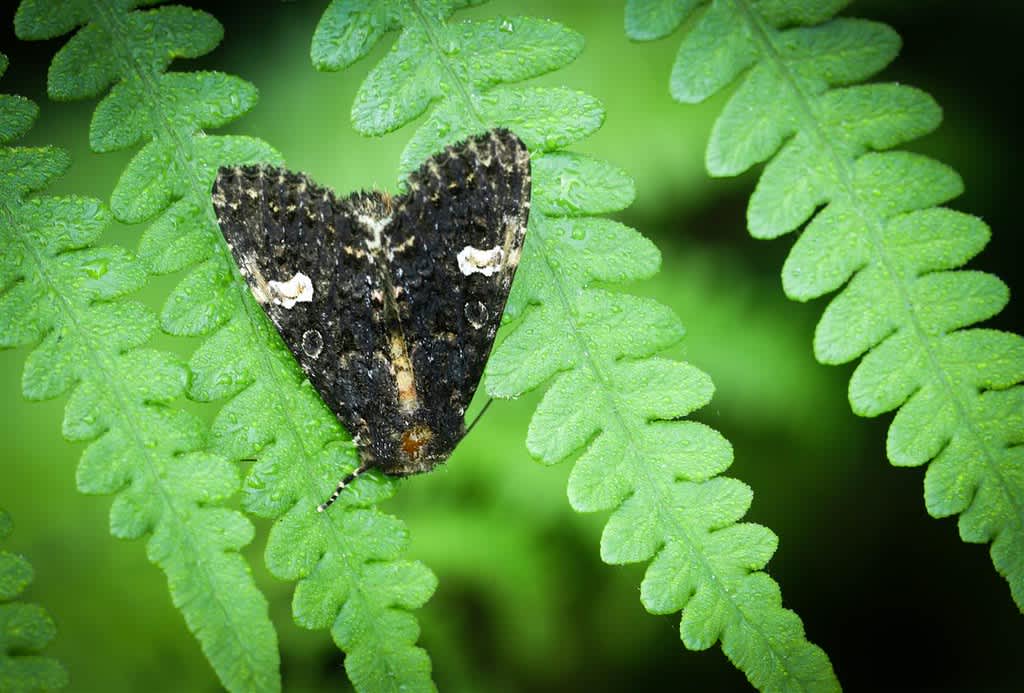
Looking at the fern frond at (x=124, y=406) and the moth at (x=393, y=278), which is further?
the moth at (x=393, y=278)

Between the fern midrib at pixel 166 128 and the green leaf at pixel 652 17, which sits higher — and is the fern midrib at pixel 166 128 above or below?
below

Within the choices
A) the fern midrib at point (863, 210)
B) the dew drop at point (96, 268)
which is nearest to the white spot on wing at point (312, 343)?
the dew drop at point (96, 268)

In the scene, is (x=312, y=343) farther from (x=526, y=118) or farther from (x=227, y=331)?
(x=526, y=118)

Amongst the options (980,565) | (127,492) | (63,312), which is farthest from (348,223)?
(980,565)

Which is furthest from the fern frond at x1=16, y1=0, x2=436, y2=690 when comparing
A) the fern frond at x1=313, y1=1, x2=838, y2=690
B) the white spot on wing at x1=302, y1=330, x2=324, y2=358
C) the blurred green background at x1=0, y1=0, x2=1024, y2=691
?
the blurred green background at x1=0, y1=0, x2=1024, y2=691

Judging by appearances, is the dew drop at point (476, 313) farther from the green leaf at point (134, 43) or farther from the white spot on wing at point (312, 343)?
the green leaf at point (134, 43)

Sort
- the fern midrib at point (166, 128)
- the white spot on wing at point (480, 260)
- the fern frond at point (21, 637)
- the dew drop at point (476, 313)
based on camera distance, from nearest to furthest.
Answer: the fern frond at point (21, 637) < the fern midrib at point (166, 128) < the white spot on wing at point (480, 260) < the dew drop at point (476, 313)
